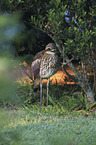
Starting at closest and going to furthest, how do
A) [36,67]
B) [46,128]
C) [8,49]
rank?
1. [8,49]
2. [46,128]
3. [36,67]

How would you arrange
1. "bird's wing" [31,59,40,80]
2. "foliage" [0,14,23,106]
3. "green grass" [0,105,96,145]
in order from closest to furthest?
1. "foliage" [0,14,23,106]
2. "green grass" [0,105,96,145]
3. "bird's wing" [31,59,40,80]

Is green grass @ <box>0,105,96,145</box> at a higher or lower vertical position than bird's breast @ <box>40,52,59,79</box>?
lower

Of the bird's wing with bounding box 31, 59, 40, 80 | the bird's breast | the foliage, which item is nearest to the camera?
the foliage

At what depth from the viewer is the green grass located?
154cm

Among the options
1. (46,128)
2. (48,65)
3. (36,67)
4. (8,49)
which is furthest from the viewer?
(36,67)

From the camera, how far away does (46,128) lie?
2.64m

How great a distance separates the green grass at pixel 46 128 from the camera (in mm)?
1542

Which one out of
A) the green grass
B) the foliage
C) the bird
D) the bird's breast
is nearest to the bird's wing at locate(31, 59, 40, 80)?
the bird

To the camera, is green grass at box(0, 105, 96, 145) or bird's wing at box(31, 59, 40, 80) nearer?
green grass at box(0, 105, 96, 145)

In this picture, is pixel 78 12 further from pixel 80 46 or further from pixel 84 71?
pixel 84 71

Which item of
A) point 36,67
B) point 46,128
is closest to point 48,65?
point 36,67

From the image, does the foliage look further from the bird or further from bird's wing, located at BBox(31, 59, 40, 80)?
bird's wing, located at BBox(31, 59, 40, 80)

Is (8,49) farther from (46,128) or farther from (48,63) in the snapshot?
(48,63)

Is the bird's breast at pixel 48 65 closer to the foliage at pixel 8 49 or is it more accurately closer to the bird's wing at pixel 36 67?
the bird's wing at pixel 36 67
